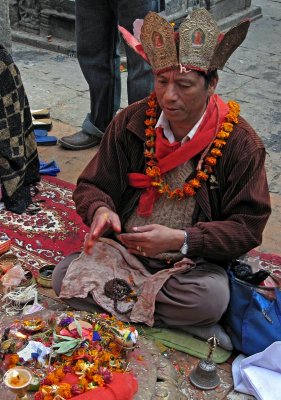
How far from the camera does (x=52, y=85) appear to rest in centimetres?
632

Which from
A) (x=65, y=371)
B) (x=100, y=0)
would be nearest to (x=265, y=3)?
(x=100, y=0)

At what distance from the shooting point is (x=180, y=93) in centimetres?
286

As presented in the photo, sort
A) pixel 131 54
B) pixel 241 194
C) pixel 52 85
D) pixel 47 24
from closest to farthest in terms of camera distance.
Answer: pixel 241 194, pixel 131 54, pixel 52 85, pixel 47 24

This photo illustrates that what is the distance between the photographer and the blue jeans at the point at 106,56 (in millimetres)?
4418

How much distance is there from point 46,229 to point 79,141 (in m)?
1.16

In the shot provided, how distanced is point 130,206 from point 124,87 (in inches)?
131

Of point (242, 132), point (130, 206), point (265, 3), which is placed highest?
point (242, 132)

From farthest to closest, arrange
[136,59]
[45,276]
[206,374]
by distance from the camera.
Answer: [136,59], [45,276], [206,374]

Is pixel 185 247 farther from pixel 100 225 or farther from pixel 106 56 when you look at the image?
pixel 106 56

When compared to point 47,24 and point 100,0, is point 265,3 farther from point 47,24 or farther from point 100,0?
point 100,0

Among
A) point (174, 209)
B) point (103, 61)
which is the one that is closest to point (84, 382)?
point (174, 209)

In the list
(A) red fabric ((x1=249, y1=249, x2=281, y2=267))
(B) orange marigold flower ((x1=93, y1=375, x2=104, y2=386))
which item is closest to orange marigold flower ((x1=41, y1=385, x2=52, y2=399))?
(B) orange marigold flower ((x1=93, y1=375, x2=104, y2=386))

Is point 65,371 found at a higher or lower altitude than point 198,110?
lower

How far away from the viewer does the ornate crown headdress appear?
9.25 ft
